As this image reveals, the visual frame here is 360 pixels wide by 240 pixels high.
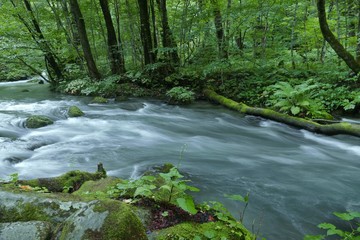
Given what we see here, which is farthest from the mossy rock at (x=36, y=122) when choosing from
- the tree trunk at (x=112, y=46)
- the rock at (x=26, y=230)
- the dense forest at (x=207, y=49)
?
the rock at (x=26, y=230)

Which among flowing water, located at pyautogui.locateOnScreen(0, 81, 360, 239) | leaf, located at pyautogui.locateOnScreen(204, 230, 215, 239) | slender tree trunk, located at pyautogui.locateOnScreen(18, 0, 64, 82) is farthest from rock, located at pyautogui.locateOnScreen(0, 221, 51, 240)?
slender tree trunk, located at pyautogui.locateOnScreen(18, 0, 64, 82)

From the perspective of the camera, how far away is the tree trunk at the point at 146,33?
41.7ft

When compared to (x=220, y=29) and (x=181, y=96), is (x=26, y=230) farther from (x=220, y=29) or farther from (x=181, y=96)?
(x=220, y=29)

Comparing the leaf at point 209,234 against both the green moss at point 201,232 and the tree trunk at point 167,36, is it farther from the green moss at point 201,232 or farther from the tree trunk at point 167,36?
the tree trunk at point 167,36

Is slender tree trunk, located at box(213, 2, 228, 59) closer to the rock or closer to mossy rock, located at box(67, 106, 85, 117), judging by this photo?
mossy rock, located at box(67, 106, 85, 117)

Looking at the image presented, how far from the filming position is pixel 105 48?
1580 cm

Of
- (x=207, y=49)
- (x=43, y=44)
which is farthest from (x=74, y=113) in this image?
(x=43, y=44)

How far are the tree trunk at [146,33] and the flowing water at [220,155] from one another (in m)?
3.98

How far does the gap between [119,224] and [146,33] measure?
1206cm

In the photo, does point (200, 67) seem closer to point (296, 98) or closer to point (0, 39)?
point (296, 98)

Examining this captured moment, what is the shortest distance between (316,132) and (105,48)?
471 inches

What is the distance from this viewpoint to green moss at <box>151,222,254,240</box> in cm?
227

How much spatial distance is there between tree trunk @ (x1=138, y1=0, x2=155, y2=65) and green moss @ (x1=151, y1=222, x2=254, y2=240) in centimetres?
1101

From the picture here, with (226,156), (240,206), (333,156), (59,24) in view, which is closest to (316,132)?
(333,156)
